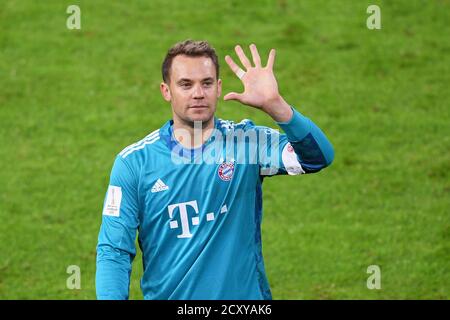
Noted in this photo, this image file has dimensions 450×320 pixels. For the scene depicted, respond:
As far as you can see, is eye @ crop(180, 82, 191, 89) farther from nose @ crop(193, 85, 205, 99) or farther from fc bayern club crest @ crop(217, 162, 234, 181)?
fc bayern club crest @ crop(217, 162, 234, 181)

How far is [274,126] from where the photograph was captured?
13.3 metres

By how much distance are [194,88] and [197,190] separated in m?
0.64

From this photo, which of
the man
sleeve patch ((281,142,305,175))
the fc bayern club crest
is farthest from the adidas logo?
sleeve patch ((281,142,305,175))

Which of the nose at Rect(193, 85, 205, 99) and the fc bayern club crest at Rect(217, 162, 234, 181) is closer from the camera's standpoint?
the nose at Rect(193, 85, 205, 99)

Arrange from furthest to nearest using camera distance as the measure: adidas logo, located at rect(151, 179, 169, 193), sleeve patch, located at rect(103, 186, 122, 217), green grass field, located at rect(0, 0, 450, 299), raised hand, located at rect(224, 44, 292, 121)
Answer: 1. green grass field, located at rect(0, 0, 450, 299)
2. adidas logo, located at rect(151, 179, 169, 193)
3. sleeve patch, located at rect(103, 186, 122, 217)
4. raised hand, located at rect(224, 44, 292, 121)

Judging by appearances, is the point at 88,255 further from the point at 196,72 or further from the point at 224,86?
the point at 196,72

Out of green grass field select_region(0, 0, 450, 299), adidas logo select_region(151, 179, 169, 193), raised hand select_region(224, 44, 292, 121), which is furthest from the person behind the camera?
green grass field select_region(0, 0, 450, 299)

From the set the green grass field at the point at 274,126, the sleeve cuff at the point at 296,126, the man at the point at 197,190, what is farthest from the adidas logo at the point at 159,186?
the green grass field at the point at 274,126

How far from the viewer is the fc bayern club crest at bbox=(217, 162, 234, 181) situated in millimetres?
6414

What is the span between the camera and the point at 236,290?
6.33m

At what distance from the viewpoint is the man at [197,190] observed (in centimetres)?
625

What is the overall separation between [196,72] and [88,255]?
17.1 ft

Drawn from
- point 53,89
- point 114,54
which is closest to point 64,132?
point 53,89

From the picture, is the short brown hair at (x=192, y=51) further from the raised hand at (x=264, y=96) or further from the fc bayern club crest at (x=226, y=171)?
the fc bayern club crest at (x=226, y=171)
